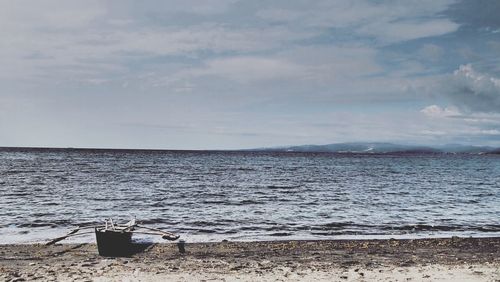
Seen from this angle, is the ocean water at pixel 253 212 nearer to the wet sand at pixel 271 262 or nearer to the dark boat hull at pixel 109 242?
the wet sand at pixel 271 262

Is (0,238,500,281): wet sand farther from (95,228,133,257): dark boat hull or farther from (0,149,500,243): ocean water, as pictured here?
(0,149,500,243): ocean water

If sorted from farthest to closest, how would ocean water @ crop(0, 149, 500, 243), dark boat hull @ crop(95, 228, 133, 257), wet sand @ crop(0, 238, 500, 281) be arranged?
1. ocean water @ crop(0, 149, 500, 243)
2. dark boat hull @ crop(95, 228, 133, 257)
3. wet sand @ crop(0, 238, 500, 281)

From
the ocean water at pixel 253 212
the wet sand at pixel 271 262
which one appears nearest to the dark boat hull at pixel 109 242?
the wet sand at pixel 271 262

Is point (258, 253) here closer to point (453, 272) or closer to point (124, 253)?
point (124, 253)

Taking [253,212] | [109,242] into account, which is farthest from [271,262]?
[253,212]

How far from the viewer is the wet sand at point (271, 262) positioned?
13.4 metres

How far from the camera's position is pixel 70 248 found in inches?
722

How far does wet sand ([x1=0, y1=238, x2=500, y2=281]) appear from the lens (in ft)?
43.9

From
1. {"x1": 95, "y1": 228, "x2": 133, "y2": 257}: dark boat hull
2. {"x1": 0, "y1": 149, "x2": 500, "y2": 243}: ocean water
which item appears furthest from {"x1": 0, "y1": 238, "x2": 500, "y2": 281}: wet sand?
{"x1": 0, "y1": 149, "x2": 500, "y2": 243}: ocean water

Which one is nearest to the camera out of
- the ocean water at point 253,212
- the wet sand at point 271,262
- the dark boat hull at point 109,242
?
the wet sand at point 271,262

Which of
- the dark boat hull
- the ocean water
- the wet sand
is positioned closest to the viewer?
the wet sand

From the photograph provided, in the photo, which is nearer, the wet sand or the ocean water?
the wet sand

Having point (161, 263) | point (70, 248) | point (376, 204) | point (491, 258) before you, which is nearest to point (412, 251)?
point (491, 258)

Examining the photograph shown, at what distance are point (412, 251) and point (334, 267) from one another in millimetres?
5078
